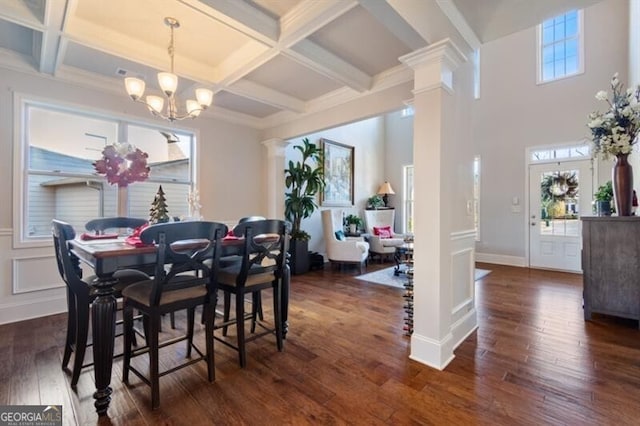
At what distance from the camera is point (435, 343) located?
208 centimetres

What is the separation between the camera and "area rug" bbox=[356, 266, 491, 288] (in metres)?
4.37

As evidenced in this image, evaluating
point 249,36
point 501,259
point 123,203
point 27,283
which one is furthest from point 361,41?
point 501,259

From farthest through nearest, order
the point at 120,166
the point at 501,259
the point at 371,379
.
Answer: the point at 501,259
the point at 120,166
the point at 371,379

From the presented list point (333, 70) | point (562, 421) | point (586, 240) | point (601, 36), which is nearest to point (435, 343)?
point (562, 421)

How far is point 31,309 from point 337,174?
5.11m

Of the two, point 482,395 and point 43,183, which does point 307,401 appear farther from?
point 43,183

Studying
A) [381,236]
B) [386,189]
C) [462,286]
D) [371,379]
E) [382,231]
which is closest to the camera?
[371,379]

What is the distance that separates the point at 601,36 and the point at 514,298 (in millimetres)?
4686

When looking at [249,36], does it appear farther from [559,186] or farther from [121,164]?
[559,186]

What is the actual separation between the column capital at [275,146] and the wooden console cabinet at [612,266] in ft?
13.0

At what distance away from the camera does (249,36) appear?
237cm

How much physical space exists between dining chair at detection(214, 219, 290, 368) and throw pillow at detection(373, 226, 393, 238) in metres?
4.11

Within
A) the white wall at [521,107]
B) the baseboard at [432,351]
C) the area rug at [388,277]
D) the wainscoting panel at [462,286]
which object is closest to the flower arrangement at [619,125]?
the wainscoting panel at [462,286]

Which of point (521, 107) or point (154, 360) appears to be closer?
point (154, 360)
